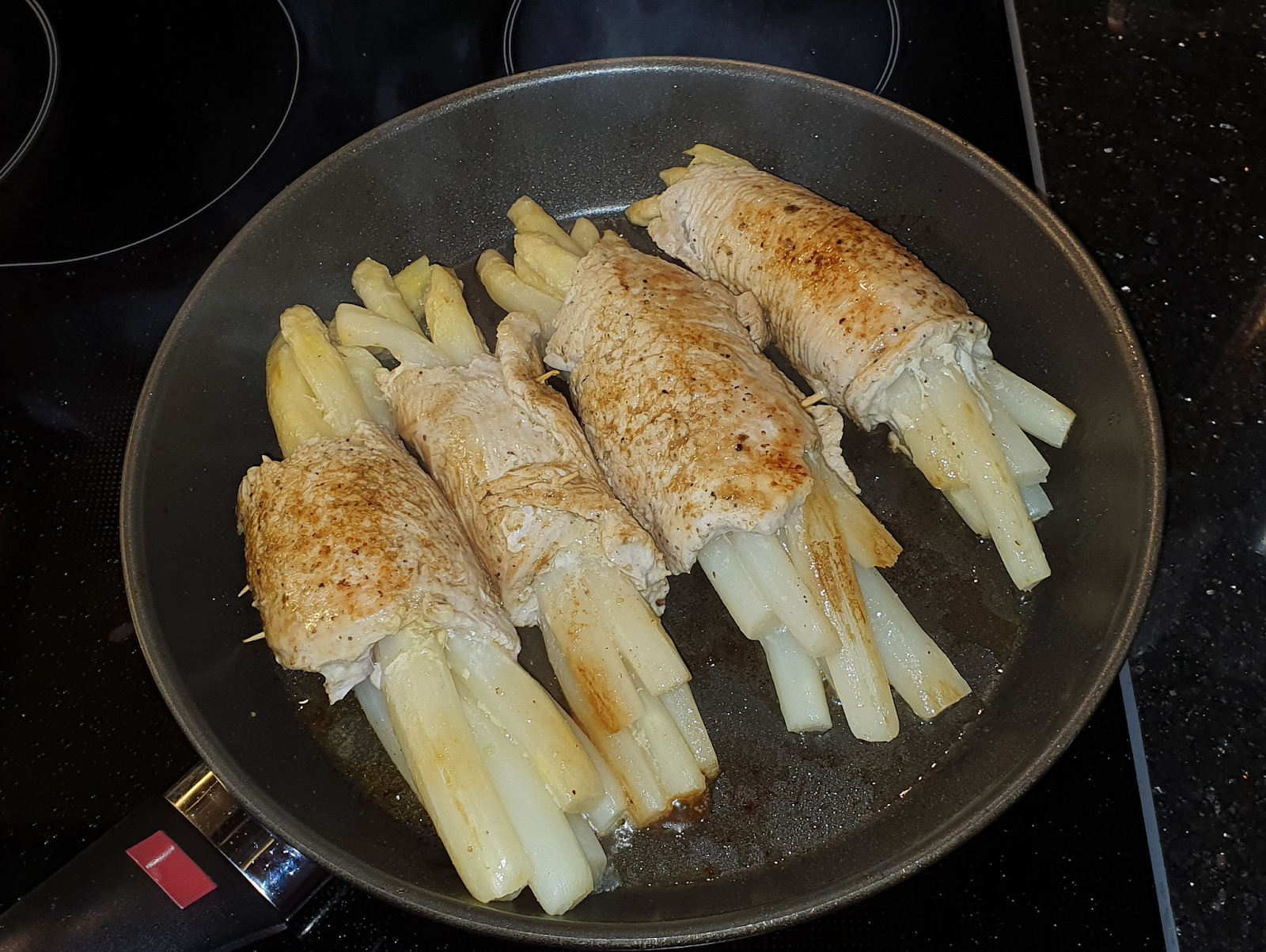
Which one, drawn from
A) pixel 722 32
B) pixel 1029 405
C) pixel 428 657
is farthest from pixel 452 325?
pixel 1029 405

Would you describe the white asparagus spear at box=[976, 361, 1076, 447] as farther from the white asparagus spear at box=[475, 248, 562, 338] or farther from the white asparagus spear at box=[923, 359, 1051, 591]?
the white asparagus spear at box=[475, 248, 562, 338]

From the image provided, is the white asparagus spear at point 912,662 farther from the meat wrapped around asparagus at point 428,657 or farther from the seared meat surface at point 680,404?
the meat wrapped around asparagus at point 428,657

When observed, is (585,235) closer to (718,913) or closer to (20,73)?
(20,73)

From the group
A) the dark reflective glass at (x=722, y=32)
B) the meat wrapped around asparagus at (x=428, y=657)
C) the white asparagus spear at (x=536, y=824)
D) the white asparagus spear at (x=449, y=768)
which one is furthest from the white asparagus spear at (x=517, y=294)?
the white asparagus spear at (x=536, y=824)

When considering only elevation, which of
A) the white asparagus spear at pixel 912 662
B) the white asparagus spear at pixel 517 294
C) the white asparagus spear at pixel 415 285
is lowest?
the white asparagus spear at pixel 912 662

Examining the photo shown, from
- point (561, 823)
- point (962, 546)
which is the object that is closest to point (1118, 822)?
point (962, 546)

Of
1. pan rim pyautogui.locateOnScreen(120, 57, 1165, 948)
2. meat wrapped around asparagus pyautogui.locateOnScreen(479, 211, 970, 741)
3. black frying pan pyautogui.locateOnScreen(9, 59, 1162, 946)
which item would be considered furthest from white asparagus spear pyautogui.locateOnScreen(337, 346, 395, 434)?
meat wrapped around asparagus pyautogui.locateOnScreen(479, 211, 970, 741)
